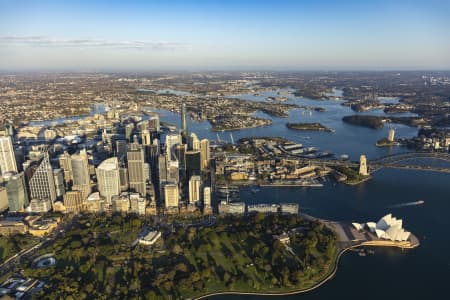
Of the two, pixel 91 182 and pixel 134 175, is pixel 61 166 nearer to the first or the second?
pixel 91 182

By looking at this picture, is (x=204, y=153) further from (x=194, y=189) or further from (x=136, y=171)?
(x=194, y=189)

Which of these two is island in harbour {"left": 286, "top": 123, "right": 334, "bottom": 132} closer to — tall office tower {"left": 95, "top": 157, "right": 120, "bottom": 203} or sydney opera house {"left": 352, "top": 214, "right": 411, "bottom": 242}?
sydney opera house {"left": 352, "top": 214, "right": 411, "bottom": 242}

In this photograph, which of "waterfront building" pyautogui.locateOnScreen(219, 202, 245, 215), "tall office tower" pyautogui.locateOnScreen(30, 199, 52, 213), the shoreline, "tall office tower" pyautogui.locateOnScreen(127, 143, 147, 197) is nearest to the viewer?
the shoreline

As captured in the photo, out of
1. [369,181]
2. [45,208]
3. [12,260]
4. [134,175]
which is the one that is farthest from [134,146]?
[369,181]

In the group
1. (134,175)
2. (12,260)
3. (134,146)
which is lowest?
(12,260)

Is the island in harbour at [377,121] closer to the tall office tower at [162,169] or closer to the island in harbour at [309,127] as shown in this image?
the island in harbour at [309,127]

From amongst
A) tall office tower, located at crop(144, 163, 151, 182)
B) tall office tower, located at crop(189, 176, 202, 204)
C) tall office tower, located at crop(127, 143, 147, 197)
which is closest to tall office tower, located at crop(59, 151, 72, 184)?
tall office tower, located at crop(127, 143, 147, 197)
